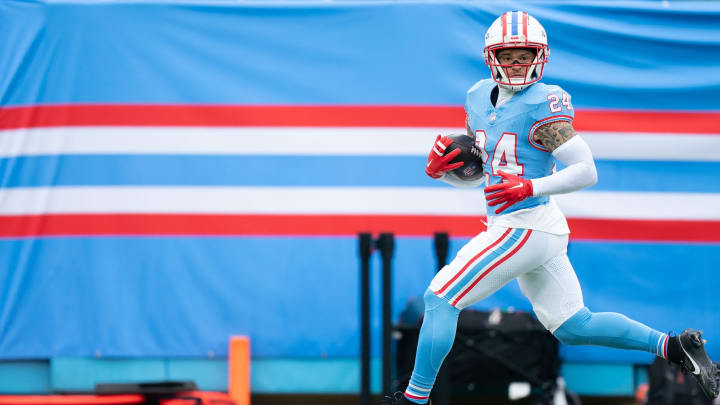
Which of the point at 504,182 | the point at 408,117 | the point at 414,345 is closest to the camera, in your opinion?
the point at 504,182

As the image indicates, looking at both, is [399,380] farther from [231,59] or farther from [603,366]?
[231,59]

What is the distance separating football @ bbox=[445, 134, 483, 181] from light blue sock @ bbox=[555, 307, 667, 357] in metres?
0.65

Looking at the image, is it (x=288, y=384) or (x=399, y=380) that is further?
(x=288, y=384)

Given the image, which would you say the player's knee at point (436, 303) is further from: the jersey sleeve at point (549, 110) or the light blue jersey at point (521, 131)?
the jersey sleeve at point (549, 110)

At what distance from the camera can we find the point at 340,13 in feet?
19.2

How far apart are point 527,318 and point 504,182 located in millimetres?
2002

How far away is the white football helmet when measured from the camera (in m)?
3.74

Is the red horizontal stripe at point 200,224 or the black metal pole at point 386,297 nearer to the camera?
the black metal pole at point 386,297

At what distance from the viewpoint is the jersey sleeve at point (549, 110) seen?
12.0 ft

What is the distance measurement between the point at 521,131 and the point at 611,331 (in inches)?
32.0

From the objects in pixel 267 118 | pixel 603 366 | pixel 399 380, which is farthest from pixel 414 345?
pixel 267 118

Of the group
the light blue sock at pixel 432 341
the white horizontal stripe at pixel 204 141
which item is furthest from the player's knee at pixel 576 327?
the white horizontal stripe at pixel 204 141

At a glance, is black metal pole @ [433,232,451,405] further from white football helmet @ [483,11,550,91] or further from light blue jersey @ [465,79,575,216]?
white football helmet @ [483,11,550,91]

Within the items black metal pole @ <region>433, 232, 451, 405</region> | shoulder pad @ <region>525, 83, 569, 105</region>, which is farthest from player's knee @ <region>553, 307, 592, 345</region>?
black metal pole @ <region>433, 232, 451, 405</region>
